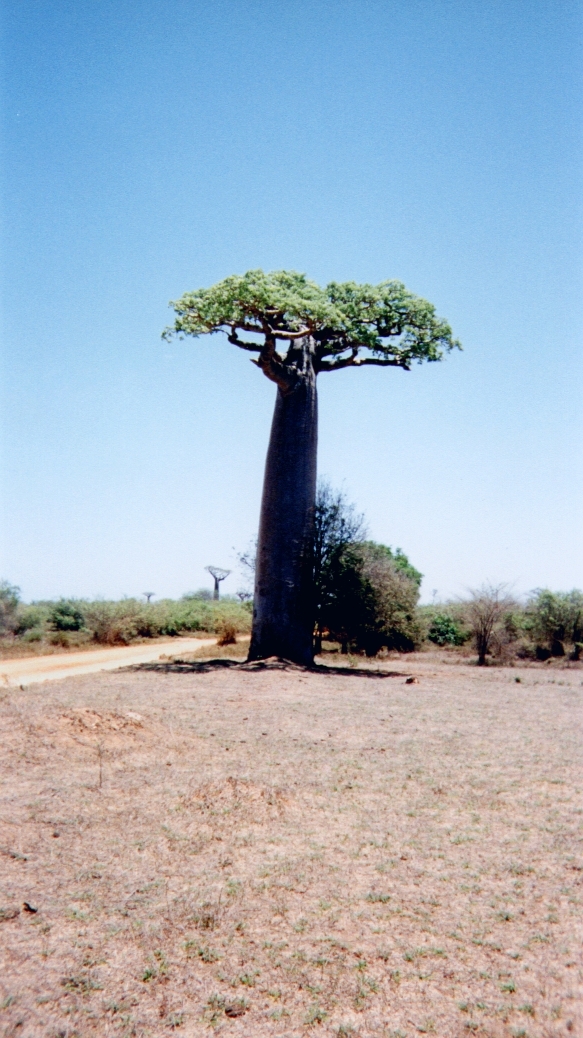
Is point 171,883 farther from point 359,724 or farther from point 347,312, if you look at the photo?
point 347,312

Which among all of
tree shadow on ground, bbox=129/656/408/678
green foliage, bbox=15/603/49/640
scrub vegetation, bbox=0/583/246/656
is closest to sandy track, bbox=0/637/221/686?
tree shadow on ground, bbox=129/656/408/678

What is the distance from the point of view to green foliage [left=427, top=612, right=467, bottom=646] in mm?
20484

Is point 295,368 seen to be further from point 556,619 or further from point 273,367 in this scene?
point 556,619

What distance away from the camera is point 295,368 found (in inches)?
533

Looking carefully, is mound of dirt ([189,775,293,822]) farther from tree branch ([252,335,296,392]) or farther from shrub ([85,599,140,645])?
shrub ([85,599,140,645])

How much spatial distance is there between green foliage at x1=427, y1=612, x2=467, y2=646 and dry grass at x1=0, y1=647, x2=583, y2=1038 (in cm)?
1398

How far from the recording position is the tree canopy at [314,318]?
39.5 ft

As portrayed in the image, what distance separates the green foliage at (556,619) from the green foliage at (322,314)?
24.1 ft

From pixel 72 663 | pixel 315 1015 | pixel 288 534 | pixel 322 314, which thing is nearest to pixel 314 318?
pixel 322 314

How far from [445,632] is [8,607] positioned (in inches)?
498

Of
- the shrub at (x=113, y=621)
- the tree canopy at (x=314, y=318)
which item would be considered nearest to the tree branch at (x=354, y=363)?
the tree canopy at (x=314, y=318)

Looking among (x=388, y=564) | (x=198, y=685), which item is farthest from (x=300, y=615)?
(x=198, y=685)

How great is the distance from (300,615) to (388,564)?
2382 mm

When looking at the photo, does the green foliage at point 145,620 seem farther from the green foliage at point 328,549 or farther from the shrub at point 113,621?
the green foliage at point 328,549
